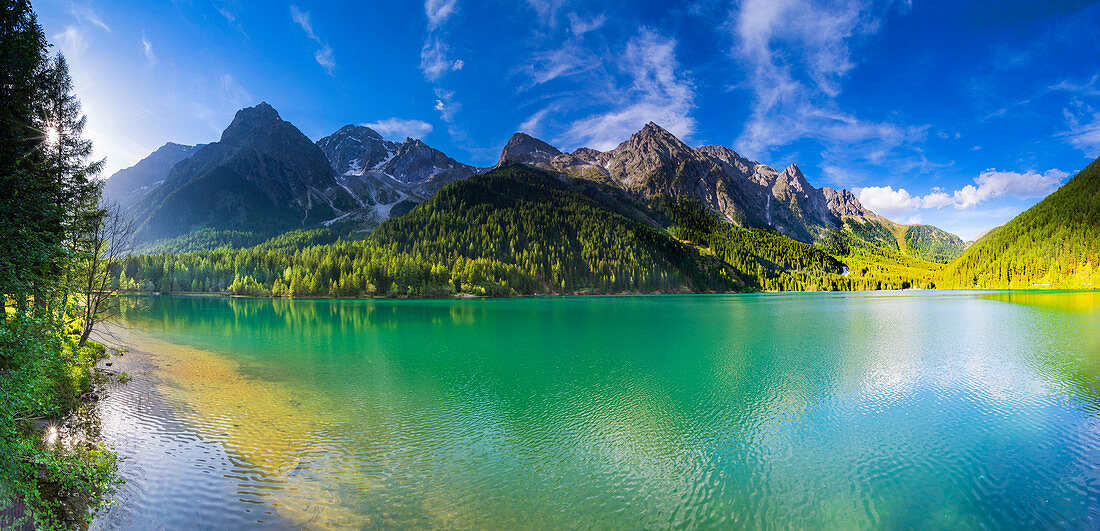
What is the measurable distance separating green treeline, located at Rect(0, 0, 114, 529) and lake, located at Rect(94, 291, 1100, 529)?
4.85 ft

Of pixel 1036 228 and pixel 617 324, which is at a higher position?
pixel 1036 228

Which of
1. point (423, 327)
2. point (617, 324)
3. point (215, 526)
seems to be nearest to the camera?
point (215, 526)

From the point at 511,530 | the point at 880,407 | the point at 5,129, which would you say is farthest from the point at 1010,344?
the point at 5,129

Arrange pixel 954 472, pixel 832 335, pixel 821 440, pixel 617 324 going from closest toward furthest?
1. pixel 954 472
2. pixel 821 440
3. pixel 832 335
4. pixel 617 324

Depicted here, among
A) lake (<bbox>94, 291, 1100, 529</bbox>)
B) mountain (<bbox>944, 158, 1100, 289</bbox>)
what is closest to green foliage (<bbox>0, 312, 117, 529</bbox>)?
lake (<bbox>94, 291, 1100, 529</bbox>)

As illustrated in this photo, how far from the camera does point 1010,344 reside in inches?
1385

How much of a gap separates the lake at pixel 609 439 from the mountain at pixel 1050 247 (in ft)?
594

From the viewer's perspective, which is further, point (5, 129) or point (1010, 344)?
point (1010, 344)

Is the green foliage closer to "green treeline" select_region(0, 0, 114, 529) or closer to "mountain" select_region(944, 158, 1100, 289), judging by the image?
"green treeline" select_region(0, 0, 114, 529)

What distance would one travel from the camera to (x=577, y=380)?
24344 millimetres

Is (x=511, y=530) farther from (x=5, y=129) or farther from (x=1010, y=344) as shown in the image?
(x=1010, y=344)

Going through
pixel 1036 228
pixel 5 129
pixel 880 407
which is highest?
pixel 1036 228

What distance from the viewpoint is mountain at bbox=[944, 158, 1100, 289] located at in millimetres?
140562

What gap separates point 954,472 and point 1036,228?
24419cm
